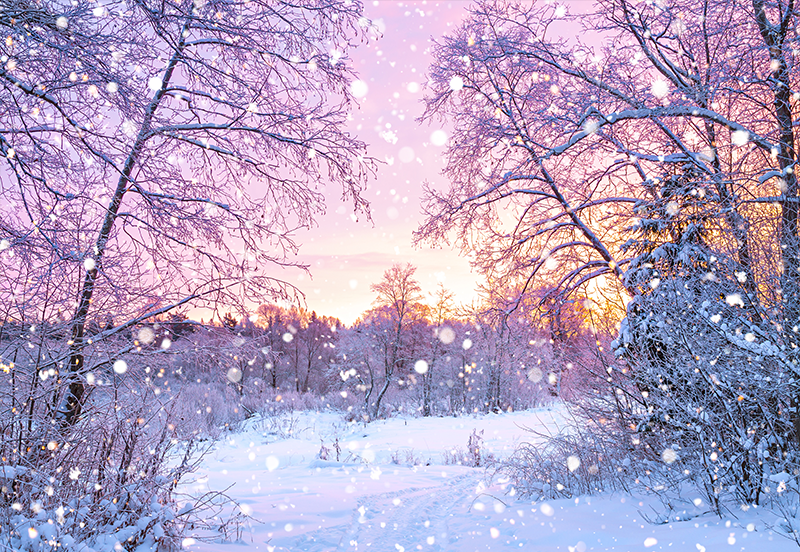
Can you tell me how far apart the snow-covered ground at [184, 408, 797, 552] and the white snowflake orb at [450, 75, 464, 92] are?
237 inches

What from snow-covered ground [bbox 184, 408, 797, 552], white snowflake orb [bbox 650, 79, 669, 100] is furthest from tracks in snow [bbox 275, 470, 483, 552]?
white snowflake orb [bbox 650, 79, 669, 100]

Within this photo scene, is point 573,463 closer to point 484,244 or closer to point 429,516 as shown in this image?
point 429,516

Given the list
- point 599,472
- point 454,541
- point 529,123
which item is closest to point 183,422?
point 454,541

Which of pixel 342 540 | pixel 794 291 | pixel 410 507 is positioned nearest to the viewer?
pixel 794 291

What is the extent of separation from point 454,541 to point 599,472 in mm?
2199

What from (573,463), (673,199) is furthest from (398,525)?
(673,199)

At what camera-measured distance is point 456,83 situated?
8.74 metres

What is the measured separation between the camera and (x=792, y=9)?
5672mm

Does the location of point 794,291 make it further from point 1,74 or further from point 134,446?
point 1,74

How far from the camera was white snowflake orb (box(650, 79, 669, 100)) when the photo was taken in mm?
6487

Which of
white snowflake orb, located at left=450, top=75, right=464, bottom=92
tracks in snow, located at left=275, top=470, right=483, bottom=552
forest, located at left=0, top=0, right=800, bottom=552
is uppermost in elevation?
white snowflake orb, located at left=450, top=75, right=464, bottom=92

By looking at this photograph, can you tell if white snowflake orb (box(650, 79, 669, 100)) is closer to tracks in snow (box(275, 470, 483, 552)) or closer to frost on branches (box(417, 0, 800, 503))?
frost on branches (box(417, 0, 800, 503))

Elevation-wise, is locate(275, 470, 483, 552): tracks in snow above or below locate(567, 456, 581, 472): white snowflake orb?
below

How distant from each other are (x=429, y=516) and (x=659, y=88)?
678cm
